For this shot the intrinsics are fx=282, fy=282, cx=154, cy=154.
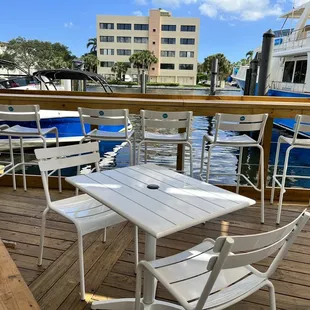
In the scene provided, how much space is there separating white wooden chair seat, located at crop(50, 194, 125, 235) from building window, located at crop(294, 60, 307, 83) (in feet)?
40.6

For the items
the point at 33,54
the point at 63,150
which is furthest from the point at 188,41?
the point at 63,150

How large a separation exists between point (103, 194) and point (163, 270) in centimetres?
43

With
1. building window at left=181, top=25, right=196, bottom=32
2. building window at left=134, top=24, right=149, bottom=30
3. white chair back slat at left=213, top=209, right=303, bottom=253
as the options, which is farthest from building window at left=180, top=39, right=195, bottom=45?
white chair back slat at left=213, top=209, right=303, bottom=253

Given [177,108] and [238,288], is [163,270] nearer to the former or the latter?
[238,288]

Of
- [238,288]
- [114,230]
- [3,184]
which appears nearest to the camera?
[238,288]

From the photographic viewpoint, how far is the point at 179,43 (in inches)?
1609

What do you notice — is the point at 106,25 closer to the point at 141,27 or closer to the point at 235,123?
the point at 141,27

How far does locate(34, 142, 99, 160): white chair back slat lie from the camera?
1.72m

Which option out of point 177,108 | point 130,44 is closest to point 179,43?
point 130,44

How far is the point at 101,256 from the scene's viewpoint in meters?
1.98

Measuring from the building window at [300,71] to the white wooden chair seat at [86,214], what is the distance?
12369 mm

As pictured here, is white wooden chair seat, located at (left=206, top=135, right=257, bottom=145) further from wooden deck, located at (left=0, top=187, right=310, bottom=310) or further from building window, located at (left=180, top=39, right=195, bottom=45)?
building window, located at (left=180, top=39, right=195, bottom=45)

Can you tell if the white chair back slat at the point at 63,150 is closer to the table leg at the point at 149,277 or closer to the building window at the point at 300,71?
the table leg at the point at 149,277

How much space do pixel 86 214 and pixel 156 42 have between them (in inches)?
1677
